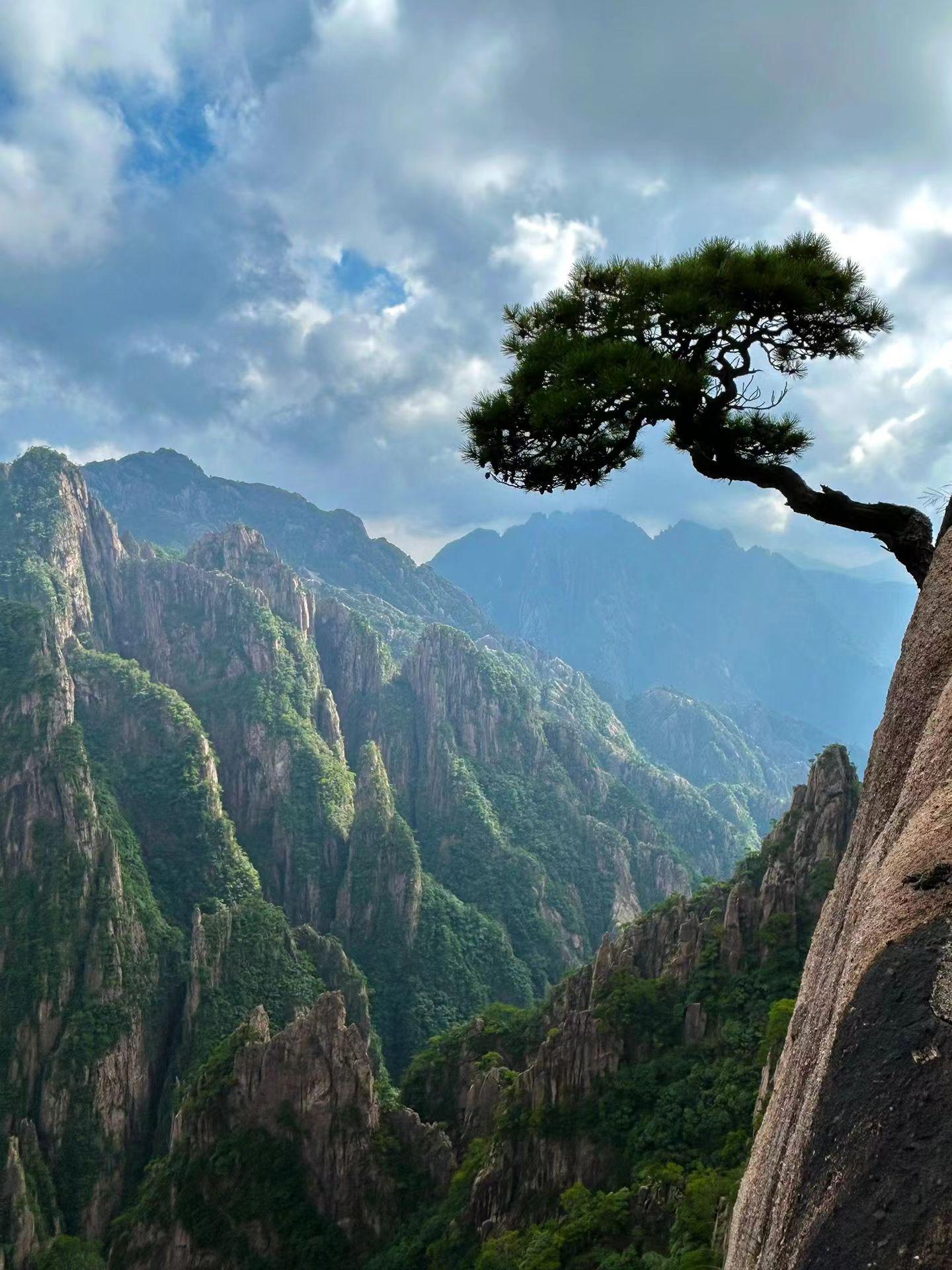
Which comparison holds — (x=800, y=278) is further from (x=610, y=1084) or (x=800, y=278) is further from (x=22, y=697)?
(x=22, y=697)

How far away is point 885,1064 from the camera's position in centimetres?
325

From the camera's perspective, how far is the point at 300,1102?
43.3 metres

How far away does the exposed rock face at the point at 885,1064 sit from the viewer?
2.87 meters

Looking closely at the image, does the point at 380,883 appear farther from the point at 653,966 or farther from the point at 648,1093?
the point at 648,1093

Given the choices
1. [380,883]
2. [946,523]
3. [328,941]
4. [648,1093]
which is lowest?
[648,1093]

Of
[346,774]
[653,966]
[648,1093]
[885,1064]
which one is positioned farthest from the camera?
[346,774]

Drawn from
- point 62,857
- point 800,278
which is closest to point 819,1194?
point 800,278

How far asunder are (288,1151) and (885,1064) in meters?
49.2

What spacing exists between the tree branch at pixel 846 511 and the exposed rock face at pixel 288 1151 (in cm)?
4277

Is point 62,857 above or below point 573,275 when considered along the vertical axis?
above

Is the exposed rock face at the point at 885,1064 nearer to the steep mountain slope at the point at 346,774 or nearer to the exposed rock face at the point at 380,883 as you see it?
the steep mountain slope at the point at 346,774

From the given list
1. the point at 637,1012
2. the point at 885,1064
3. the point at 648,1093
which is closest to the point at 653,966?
the point at 637,1012

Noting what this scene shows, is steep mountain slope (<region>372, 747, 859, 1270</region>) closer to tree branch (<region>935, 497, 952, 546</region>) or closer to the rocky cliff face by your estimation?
the rocky cliff face

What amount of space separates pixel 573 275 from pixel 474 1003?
9910 cm
